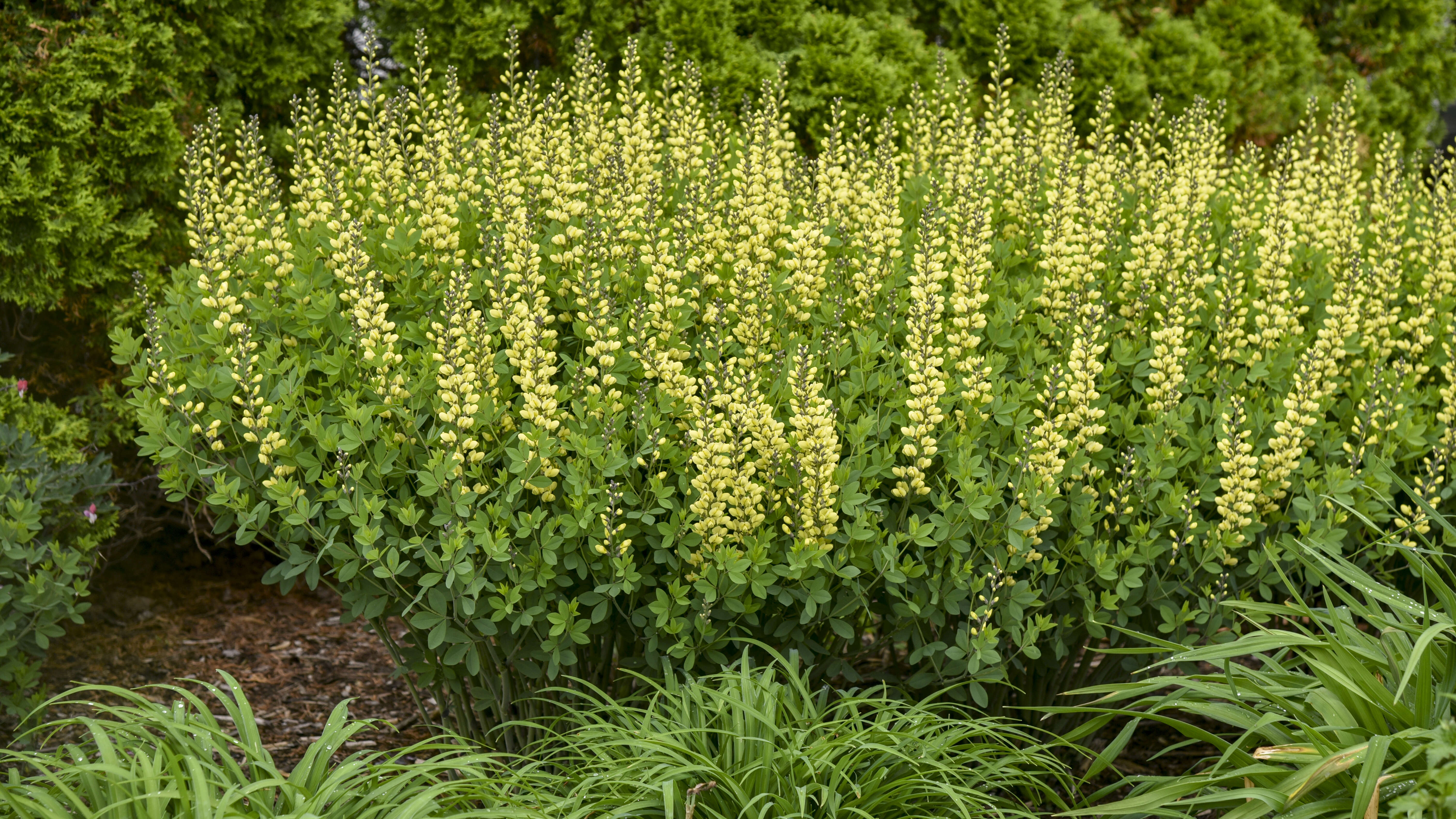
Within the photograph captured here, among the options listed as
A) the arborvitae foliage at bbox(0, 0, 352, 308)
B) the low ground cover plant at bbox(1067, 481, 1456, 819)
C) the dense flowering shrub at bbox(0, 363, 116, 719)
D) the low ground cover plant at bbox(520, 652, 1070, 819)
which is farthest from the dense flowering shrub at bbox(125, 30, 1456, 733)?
the arborvitae foliage at bbox(0, 0, 352, 308)

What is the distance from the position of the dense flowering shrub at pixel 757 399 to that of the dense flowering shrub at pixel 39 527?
739 mm

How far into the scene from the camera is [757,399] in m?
3.32

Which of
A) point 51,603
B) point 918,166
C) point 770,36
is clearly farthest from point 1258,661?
point 51,603

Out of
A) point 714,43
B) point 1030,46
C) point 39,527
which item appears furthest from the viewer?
point 1030,46

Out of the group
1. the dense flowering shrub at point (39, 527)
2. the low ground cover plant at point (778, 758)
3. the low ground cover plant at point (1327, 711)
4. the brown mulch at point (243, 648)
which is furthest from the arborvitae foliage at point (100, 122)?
the low ground cover plant at point (1327, 711)

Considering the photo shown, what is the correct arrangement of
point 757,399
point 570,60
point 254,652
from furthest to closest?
point 570,60, point 254,652, point 757,399

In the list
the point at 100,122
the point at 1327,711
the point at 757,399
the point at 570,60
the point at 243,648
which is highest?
the point at 570,60

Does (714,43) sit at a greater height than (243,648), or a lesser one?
greater

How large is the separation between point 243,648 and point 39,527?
4.86 ft

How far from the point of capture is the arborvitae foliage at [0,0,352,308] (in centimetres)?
493

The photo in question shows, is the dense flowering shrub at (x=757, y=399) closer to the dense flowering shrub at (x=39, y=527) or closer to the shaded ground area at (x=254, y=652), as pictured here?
the shaded ground area at (x=254, y=652)

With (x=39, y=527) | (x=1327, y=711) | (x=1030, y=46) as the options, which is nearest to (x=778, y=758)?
(x=1327, y=711)

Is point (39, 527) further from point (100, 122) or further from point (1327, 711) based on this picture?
point (1327, 711)

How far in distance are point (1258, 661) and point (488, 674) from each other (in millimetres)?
3286
